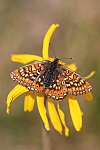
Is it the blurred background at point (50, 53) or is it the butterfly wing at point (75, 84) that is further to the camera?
the blurred background at point (50, 53)

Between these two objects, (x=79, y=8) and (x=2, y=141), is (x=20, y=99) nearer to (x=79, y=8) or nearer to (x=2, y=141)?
(x=2, y=141)

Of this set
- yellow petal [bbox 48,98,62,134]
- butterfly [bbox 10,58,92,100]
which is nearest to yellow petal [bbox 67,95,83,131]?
yellow petal [bbox 48,98,62,134]

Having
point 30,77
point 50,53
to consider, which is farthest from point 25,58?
point 50,53

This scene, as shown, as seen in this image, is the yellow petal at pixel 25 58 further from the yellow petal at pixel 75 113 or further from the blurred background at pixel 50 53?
the blurred background at pixel 50 53

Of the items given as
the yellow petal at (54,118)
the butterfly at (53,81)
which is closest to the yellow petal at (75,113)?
the yellow petal at (54,118)

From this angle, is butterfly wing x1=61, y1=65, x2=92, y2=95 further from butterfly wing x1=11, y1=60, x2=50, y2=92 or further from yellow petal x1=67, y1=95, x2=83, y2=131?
yellow petal x1=67, y1=95, x2=83, y2=131

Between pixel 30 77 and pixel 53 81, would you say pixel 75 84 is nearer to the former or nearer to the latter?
pixel 53 81
